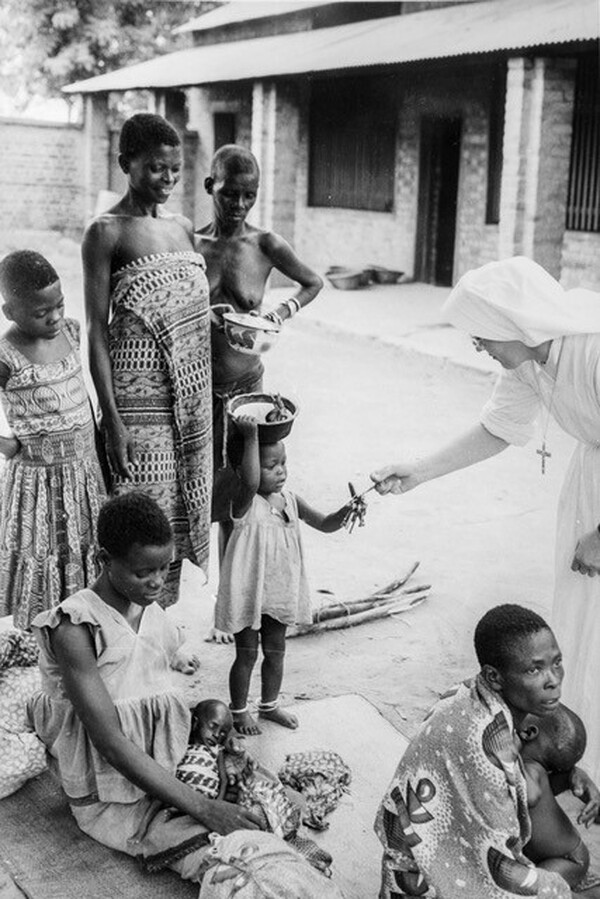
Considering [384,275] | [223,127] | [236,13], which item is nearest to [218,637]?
[384,275]

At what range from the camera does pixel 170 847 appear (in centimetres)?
250

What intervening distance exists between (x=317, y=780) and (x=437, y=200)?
11485 millimetres

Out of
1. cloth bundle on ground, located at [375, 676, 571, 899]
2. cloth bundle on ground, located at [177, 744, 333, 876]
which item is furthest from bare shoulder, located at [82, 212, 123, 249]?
cloth bundle on ground, located at [375, 676, 571, 899]

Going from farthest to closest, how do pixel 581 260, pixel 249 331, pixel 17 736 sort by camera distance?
pixel 581 260
pixel 249 331
pixel 17 736

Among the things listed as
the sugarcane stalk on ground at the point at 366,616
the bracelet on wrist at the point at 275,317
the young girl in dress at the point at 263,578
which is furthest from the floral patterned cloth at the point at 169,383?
the sugarcane stalk on ground at the point at 366,616

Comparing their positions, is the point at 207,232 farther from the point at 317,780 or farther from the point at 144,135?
the point at 317,780

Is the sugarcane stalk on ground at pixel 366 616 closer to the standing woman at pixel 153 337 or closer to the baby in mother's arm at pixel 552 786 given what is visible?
the standing woman at pixel 153 337

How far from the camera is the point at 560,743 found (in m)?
2.51

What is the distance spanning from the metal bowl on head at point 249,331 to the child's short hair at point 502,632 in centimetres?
165

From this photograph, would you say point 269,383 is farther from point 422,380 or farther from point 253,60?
point 253,60

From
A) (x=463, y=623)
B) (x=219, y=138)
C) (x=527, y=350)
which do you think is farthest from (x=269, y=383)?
(x=219, y=138)

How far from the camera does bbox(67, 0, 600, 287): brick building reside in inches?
402

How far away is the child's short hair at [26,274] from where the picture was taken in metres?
3.09

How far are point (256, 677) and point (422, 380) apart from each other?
5.39m
